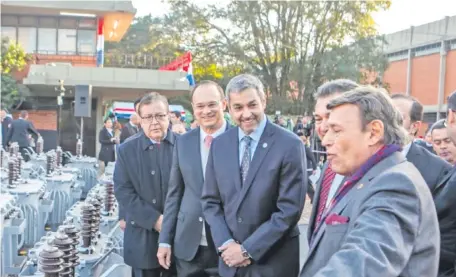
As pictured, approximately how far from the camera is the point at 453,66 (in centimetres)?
3028

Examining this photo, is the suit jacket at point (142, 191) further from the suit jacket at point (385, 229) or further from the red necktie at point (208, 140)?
the suit jacket at point (385, 229)

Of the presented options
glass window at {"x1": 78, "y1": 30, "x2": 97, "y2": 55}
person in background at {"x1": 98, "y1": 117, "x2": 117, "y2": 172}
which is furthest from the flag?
person in background at {"x1": 98, "y1": 117, "x2": 117, "y2": 172}

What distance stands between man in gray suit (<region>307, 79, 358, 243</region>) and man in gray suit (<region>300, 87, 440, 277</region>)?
297mm

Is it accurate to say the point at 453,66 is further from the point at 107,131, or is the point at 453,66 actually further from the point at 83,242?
the point at 83,242

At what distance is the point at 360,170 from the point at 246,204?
123 cm

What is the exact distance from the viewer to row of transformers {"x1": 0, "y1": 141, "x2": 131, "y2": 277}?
3068 millimetres

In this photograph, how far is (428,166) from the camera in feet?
9.21

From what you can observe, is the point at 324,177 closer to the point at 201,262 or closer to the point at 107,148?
the point at 201,262

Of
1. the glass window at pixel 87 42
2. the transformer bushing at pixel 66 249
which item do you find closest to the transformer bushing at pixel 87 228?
the transformer bushing at pixel 66 249

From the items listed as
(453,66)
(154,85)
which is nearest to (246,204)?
(154,85)

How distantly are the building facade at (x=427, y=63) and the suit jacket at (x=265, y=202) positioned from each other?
90.7 ft

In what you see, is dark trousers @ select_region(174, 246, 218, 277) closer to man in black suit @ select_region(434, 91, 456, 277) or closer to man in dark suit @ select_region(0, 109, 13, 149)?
man in black suit @ select_region(434, 91, 456, 277)

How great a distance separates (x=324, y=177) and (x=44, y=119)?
70.8 feet

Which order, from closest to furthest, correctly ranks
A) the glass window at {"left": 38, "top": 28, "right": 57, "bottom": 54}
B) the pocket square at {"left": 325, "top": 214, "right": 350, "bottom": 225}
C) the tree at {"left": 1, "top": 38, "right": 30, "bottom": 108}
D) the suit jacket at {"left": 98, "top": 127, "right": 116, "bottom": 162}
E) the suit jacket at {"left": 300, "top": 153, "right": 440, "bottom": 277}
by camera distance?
the suit jacket at {"left": 300, "top": 153, "right": 440, "bottom": 277} → the pocket square at {"left": 325, "top": 214, "right": 350, "bottom": 225} → the suit jacket at {"left": 98, "top": 127, "right": 116, "bottom": 162} → the tree at {"left": 1, "top": 38, "right": 30, "bottom": 108} → the glass window at {"left": 38, "top": 28, "right": 57, "bottom": 54}
